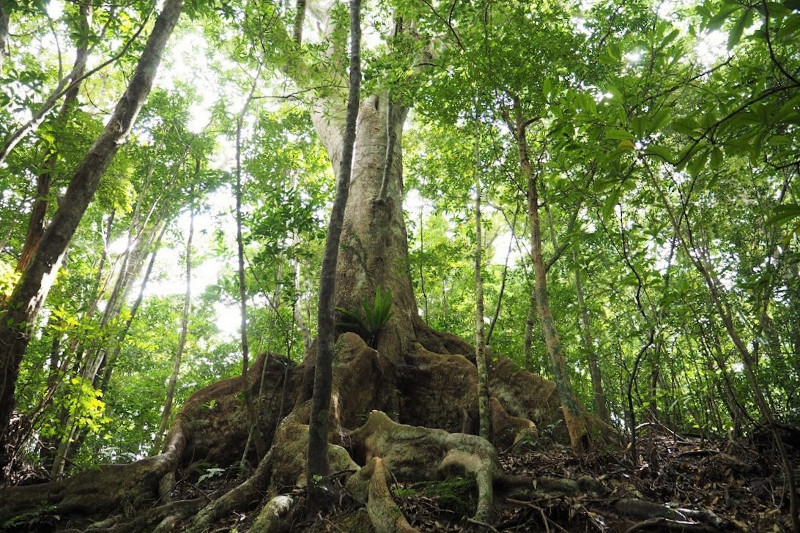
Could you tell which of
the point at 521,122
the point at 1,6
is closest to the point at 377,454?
the point at 521,122

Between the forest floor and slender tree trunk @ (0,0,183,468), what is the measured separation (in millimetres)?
2813

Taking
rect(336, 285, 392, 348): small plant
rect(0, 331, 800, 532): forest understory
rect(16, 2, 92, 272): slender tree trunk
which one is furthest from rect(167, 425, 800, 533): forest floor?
rect(16, 2, 92, 272): slender tree trunk

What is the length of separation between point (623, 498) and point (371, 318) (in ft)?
12.7

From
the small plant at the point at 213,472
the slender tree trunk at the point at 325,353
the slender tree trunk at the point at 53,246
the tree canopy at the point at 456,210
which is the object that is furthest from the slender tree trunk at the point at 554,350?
the slender tree trunk at the point at 53,246

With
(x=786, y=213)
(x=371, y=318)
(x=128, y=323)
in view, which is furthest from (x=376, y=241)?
(x=786, y=213)

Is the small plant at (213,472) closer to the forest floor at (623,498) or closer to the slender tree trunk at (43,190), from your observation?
the forest floor at (623,498)

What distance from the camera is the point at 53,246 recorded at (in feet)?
14.9

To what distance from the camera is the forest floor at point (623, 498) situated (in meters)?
2.52

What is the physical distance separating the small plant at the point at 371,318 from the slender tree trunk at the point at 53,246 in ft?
10.8

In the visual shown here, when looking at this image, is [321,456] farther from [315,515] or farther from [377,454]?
[377,454]

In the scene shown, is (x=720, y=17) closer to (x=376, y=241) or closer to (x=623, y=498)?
(x=623, y=498)

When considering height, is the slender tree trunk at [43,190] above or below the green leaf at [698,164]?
above

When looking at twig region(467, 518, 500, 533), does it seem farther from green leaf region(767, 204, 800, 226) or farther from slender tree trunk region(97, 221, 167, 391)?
slender tree trunk region(97, 221, 167, 391)

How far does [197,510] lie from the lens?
404 centimetres
